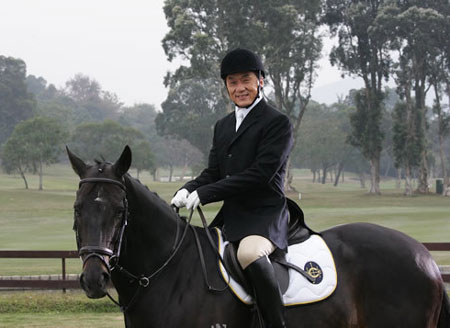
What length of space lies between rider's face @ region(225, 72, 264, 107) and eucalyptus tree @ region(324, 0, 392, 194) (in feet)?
169

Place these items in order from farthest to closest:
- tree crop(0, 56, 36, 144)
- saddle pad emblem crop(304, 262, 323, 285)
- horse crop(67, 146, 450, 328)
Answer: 1. tree crop(0, 56, 36, 144)
2. saddle pad emblem crop(304, 262, 323, 285)
3. horse crop(67, 146, 450, 328)

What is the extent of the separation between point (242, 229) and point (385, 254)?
3.94 feet

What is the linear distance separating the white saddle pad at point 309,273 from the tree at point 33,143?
192 ft

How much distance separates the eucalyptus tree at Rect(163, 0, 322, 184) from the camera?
50.7 metres

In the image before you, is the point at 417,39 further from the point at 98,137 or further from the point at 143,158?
the point at 98,137

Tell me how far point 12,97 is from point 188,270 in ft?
296

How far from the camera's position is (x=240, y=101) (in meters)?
4.88

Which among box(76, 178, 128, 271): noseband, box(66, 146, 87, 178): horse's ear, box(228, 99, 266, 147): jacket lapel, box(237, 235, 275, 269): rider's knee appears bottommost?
box(237, 235, 275, 269): rider's knee

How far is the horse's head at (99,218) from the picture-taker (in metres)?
3.77

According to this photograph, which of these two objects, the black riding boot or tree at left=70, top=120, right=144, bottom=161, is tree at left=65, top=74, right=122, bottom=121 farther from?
the black riding boot

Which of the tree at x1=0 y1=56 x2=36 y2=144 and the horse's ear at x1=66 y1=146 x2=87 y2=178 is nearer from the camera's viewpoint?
the horse's ear at x1=66 y1=146 x2=87 y2=178

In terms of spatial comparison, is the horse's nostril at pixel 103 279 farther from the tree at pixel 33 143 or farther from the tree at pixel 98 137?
the tree at pixel 98 137

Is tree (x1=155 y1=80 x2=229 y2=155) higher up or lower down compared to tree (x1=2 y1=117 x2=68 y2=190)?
higher up

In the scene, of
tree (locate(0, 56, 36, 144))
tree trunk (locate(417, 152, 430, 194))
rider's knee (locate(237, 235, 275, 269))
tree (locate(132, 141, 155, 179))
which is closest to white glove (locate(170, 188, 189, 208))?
rider's knee (locate(237, 235, 275, 269))
